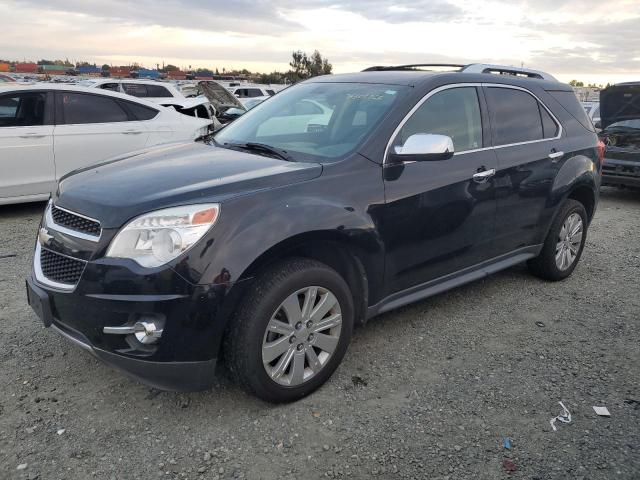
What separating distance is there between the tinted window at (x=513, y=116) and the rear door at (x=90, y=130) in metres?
4.63

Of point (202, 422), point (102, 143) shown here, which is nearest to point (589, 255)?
point (202, 422)

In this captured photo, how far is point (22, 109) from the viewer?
666 centimetres

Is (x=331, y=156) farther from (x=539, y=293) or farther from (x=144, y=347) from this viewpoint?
(x=539, y=293)

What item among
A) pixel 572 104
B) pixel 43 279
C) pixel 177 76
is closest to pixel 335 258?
pixel 43 279

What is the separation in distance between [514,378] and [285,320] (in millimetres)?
1519

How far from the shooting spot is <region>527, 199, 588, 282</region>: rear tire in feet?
15.7

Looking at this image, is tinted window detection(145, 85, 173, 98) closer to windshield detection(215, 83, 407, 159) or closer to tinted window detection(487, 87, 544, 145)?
windshield detection(215, 83, 407, 159)

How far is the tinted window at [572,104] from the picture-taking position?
4863mm

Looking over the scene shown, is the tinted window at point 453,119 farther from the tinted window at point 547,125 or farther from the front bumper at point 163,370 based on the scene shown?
the front bumper at point 163,370

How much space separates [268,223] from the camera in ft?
9.00

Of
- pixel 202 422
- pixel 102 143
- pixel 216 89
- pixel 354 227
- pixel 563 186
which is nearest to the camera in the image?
pixel 202 422

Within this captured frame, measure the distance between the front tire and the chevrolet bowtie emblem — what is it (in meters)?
1.14

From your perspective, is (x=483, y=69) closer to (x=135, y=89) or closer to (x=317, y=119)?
(x=317, y=119)

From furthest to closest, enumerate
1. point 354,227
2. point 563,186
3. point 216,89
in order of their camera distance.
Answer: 1. point 216,89
2. point 563,186
3. point 354,227
